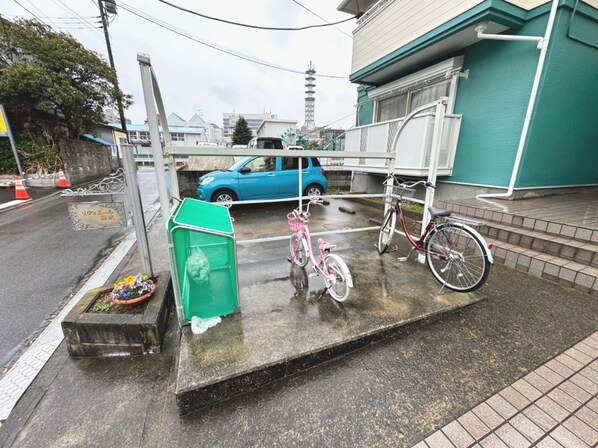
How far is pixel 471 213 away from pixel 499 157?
65.0 inches

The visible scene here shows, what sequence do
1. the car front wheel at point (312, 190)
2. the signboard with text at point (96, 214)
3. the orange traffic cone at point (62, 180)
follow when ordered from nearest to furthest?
the signboard with text at point (96, 214) < the car front wheel at point (312, 190) < the orange traffic cone at point (62, 180)

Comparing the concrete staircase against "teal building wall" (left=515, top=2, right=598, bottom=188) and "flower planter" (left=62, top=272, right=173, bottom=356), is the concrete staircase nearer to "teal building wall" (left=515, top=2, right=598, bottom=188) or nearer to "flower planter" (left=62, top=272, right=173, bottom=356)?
"teal building wall" (left=515, top=2, right=598, bottom=188)

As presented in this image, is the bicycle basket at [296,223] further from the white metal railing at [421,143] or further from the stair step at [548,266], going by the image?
the white metal railing at [421,143]

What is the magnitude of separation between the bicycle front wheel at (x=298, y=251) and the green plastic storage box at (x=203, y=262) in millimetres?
1072

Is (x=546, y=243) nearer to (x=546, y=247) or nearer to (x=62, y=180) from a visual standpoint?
(x=546, y=247)

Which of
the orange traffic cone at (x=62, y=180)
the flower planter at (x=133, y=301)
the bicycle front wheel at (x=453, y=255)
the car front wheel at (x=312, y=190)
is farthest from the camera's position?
the orange traffic cone at (x=62, y=180)

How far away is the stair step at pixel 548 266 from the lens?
273 centimetres

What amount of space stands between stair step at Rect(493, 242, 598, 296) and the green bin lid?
3.64 m

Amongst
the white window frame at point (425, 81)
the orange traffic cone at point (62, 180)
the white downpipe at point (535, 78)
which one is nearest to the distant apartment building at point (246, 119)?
the orange traffic cone at point (62, 180)

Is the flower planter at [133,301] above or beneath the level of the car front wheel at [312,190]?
beneath

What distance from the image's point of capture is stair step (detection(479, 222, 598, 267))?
288cm

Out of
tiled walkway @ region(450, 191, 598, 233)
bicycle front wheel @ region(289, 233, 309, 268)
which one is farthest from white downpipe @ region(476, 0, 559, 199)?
bicycle front wheel @ region(289, 233, 309, 268)

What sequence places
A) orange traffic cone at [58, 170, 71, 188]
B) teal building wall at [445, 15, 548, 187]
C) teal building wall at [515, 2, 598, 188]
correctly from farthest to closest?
1. orange traffic cone at [58, 170, 71, 188]
2. teal building wall at [445, 15, 548, 187]
3. teal building wall at [515, 2, 598, 188]

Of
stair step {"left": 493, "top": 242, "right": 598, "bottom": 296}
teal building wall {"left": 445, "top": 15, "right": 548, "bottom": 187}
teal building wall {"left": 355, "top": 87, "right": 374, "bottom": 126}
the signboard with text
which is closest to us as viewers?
the signboard with text
